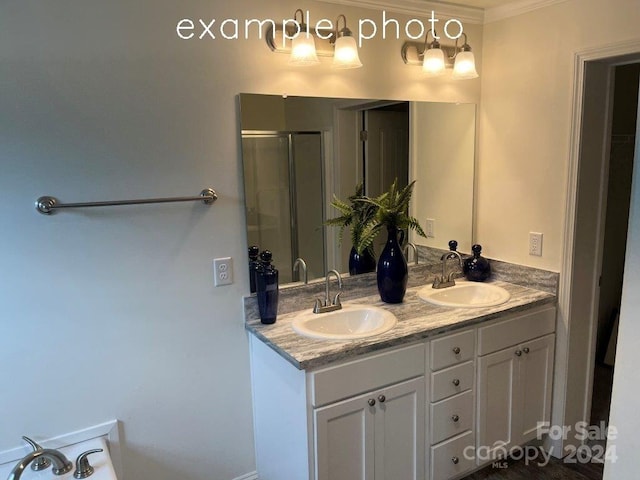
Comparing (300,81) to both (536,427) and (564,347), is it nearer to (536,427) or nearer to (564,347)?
(564,347)

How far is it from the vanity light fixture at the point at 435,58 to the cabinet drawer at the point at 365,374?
1390mm

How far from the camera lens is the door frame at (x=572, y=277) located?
90.4 inches

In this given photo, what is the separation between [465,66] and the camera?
8.20 feet

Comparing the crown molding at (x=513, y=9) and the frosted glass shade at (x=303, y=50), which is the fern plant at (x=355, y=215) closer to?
the frosted glass shade at (x=303, y=50)

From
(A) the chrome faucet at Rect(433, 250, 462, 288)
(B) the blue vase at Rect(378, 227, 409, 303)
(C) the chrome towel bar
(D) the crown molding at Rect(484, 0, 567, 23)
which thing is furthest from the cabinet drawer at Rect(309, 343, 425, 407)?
(D) the crown molding at Rect(484, 0, 567, 23)

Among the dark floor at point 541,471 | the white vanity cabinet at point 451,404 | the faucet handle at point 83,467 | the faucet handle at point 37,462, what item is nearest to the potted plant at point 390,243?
the white vanity cabinet at point 451,404

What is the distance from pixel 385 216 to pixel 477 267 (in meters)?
0.75

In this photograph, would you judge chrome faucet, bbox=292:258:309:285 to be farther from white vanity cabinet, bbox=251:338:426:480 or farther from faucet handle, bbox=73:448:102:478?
faucet handle, bbox=73:448:102:478

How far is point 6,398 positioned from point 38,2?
4.60 ft

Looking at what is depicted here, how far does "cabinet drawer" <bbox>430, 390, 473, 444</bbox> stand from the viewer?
219 centimetres

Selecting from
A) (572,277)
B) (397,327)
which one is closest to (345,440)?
(397,327)

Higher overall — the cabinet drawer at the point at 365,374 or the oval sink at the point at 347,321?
the oval sink at the point at 347,321

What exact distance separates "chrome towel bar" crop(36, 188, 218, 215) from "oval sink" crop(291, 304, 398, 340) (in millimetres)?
646

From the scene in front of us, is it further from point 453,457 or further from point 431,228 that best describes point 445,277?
point 453,457
